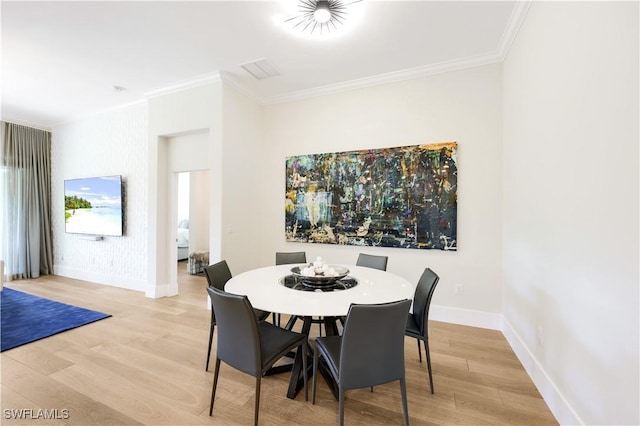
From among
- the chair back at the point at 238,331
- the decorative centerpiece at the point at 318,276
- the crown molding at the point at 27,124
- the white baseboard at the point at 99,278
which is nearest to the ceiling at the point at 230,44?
the crown molding at the point at 27,124

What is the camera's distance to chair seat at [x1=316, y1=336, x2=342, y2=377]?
1.59 metres

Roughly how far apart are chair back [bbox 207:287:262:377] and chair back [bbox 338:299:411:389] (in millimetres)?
501

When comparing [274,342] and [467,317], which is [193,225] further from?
[467,317]

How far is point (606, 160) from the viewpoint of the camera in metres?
1.34

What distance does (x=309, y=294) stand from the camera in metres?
1.91

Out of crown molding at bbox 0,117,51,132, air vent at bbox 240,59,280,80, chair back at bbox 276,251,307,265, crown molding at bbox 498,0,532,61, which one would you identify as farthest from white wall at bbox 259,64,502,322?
crown molding at bbox 0,117,51,132

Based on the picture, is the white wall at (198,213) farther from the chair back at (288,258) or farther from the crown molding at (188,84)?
the chair back at (288,258)

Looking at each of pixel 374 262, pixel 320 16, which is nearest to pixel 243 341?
pixel 374 262

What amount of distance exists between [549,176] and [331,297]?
1737mm

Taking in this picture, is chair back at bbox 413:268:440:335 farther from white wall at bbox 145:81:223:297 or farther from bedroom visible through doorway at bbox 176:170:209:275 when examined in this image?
bedroom visible through doorway at bbox 176:170:209:275

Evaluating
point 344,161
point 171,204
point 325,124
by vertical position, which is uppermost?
point 325,124

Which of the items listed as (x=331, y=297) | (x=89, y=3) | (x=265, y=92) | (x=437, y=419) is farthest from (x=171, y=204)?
(x=437, y=419)

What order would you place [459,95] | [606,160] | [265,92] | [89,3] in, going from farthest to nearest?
[265,92]
[459,95]
[89,3]
[606,160]

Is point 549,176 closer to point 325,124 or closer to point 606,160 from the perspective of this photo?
point 606,160
